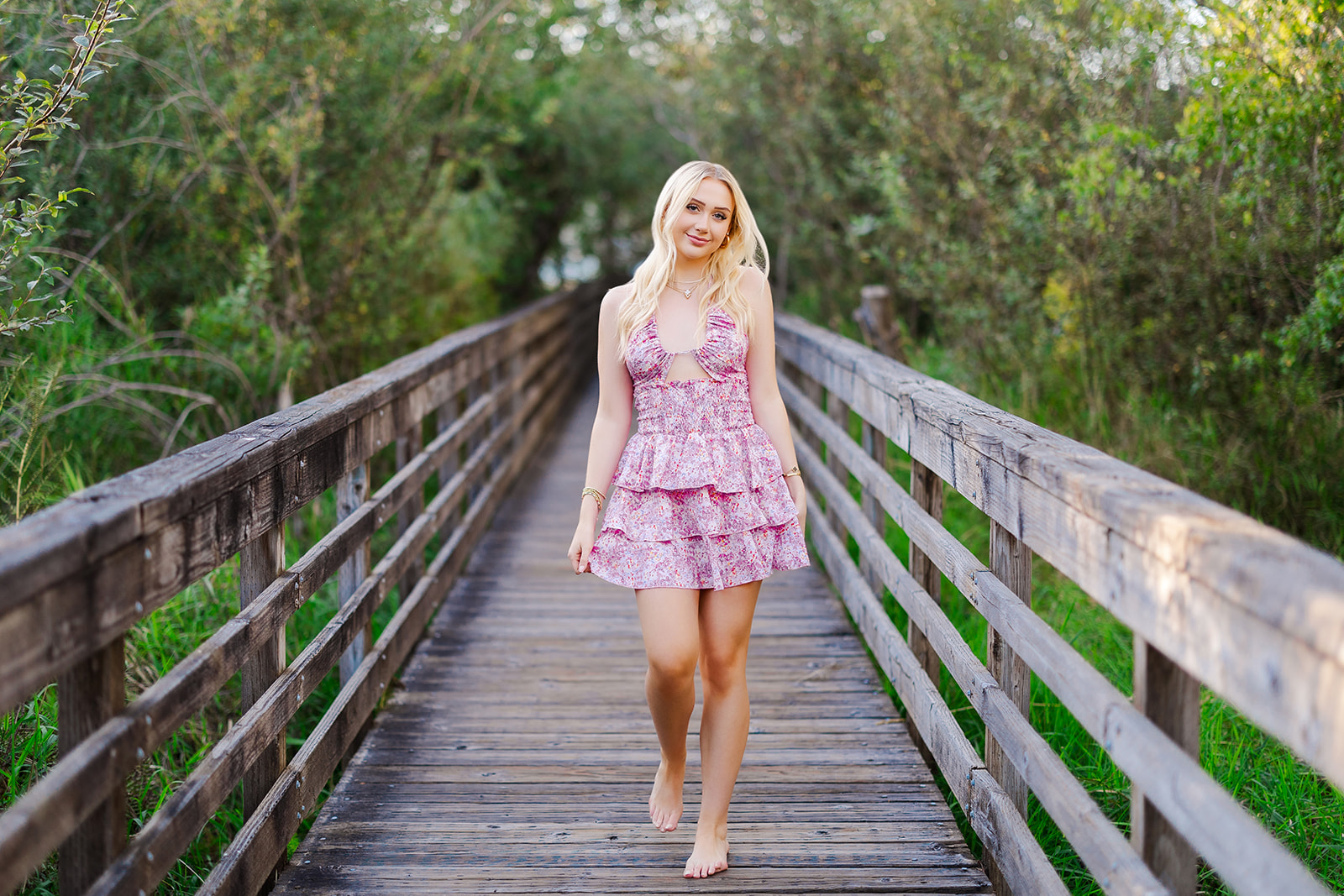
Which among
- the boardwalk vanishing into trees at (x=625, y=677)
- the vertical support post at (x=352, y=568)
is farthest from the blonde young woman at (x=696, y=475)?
the vertical support post at (x=352, y=568)

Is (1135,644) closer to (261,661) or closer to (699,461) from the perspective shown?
(699,461)

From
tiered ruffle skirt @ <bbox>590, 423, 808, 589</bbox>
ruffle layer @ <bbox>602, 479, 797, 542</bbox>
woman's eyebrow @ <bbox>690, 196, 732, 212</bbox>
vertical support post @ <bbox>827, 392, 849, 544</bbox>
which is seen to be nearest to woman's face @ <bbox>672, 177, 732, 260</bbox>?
woman's eyebrow @ <bbox>690, 196, 732, 212</bbox>

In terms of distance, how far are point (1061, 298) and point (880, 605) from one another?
317 centimetres

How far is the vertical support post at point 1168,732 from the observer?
5.68ft

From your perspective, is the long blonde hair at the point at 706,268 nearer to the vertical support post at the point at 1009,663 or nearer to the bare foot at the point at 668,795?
the vertical support post at the point at 1009,663

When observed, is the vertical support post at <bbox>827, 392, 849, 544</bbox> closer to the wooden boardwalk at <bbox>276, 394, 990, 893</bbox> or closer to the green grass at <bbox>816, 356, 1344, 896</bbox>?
the wooden boardwalk at <bbox>276, 394, 990, 893</bbox>

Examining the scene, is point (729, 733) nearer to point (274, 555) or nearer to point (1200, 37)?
point (274, 555)

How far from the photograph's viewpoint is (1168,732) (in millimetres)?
1761

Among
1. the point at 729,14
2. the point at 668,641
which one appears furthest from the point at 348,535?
the point at 729,14

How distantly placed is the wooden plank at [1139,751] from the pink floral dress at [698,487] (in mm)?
534

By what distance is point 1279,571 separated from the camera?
53.4 inches

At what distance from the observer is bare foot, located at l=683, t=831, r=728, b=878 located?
2715mm

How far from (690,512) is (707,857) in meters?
0.85

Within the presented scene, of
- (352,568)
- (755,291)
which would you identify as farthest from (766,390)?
(352,568)
